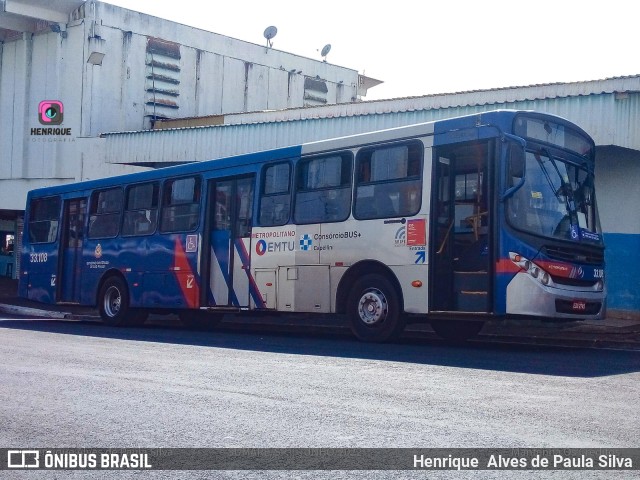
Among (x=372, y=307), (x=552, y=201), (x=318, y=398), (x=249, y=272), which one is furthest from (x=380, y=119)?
(x=318, y=398)

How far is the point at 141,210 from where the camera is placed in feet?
62.7

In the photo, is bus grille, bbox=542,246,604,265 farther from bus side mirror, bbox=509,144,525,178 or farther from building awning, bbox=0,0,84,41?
building awning, bbox=0,0,84,41

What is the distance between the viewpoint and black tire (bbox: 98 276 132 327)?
63.0 feet

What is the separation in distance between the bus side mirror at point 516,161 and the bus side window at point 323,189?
3086 millimetres

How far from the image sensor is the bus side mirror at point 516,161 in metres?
12.0

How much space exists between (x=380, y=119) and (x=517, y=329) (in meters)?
6.98

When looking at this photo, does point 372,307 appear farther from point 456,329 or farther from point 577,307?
point 577,307

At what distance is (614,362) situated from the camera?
10742 mm

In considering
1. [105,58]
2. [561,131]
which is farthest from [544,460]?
[105,58]

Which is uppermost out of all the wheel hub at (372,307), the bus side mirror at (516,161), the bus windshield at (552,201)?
the bus side mirror at (516,161)

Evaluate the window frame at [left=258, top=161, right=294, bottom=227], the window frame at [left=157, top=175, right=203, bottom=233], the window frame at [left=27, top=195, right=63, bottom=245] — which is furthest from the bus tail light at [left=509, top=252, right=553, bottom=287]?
the window frame at [left=27, top=195, right=63, bottom=245]

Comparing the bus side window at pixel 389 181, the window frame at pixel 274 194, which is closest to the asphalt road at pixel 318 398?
the bus side window at pixel 389 181

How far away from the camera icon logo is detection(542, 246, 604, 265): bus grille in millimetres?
26645

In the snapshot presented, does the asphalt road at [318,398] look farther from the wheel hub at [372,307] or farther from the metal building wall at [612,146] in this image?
the metal building wall at [612,146]
